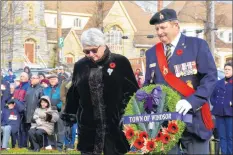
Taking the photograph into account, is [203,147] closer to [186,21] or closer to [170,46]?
[170,46]

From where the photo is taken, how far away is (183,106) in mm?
5473

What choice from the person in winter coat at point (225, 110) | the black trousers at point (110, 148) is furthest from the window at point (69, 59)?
the black trousers at point (110, 148)

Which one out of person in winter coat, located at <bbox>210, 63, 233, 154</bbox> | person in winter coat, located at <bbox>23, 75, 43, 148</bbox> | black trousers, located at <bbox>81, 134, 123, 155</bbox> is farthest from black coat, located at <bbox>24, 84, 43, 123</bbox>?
black trousers, located at <bbox>81, 134, 123, 155</bbox>

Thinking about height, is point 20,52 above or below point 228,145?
above

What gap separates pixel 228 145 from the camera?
12.5 m

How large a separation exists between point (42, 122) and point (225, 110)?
4.19m

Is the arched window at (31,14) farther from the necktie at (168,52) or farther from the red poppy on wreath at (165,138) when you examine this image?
the red poppy on wreath at (165,138)

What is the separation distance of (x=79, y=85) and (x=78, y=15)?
8002cm

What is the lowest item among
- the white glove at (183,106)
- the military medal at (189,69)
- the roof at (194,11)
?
the white glove at (183,106)

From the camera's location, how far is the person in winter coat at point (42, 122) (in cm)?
1366

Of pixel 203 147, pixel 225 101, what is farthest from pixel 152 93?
pixel 225 101

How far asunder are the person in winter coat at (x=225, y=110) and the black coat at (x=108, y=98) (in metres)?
5.70

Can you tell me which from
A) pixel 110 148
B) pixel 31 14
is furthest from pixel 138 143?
pixel 31 14

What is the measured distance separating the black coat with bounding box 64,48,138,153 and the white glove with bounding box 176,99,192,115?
154 cm
